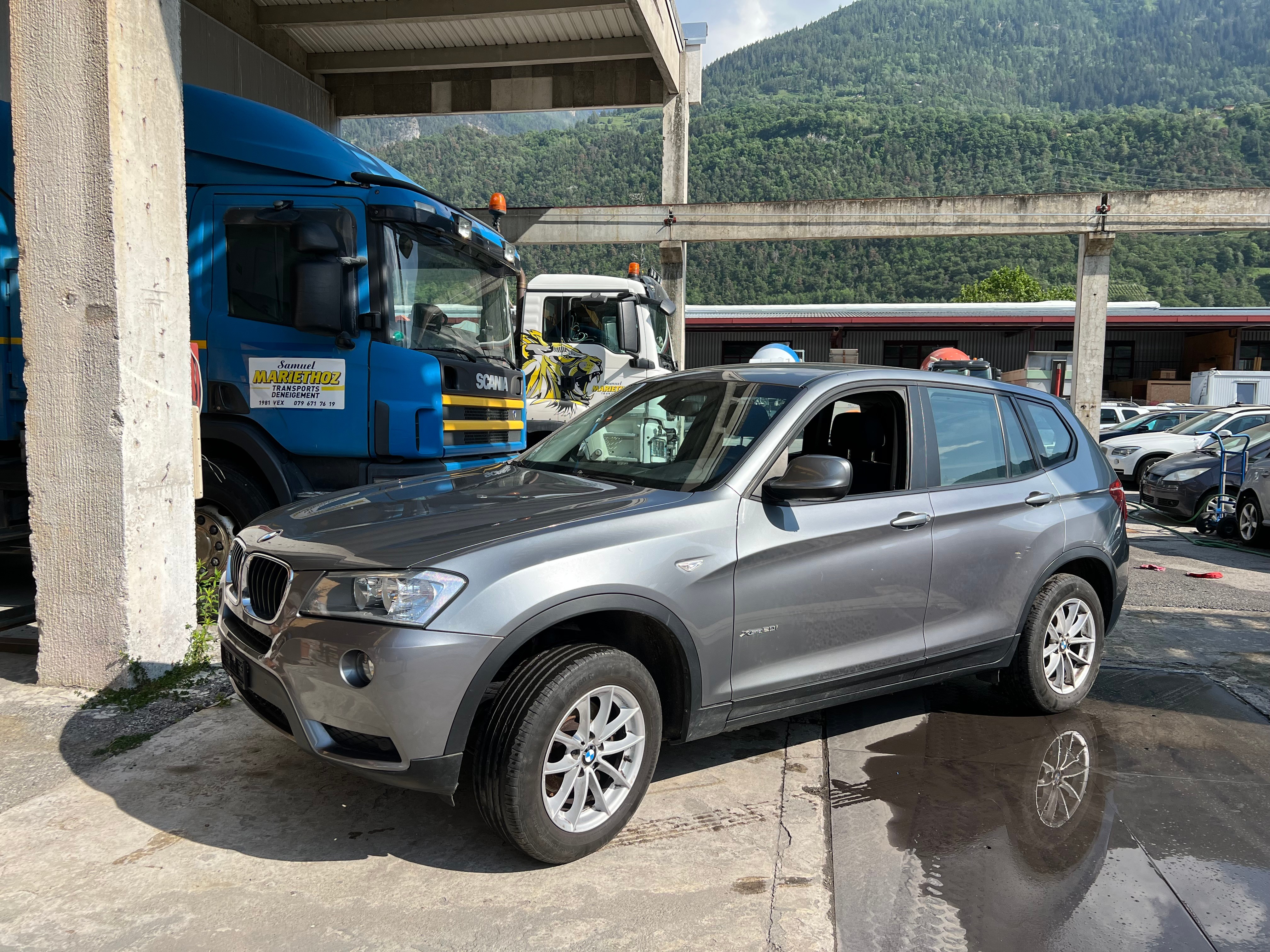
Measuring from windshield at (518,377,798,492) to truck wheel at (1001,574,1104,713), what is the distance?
177 cm

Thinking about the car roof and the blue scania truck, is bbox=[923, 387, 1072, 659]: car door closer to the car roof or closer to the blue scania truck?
the car roof

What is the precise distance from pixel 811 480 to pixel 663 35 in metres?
10.9

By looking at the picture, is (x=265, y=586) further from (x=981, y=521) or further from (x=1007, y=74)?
(x=1007, y=74)

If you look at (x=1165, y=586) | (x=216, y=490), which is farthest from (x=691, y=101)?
(x=216, y=490)

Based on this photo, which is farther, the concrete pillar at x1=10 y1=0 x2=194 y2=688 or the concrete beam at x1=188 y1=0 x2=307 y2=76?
the concrete beam at x1=188 y1=0 x2=307 y2=76

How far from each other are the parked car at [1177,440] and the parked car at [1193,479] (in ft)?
12.9

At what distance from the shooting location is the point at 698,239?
16.1 metres

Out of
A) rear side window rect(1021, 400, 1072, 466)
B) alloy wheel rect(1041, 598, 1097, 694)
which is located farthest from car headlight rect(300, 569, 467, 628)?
rear side window rect(1021, 400, 1072, 466)

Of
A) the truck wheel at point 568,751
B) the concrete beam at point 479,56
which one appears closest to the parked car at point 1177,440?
the concrete beam at point 479,56

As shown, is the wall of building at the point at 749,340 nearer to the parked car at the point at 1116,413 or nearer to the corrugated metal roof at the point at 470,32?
the parked car at the point at 1116,413

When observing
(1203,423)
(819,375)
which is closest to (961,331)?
(1203,423)

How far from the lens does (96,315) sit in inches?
175

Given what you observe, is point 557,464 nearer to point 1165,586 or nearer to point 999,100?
point 1165,586

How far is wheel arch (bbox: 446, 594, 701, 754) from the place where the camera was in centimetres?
293
